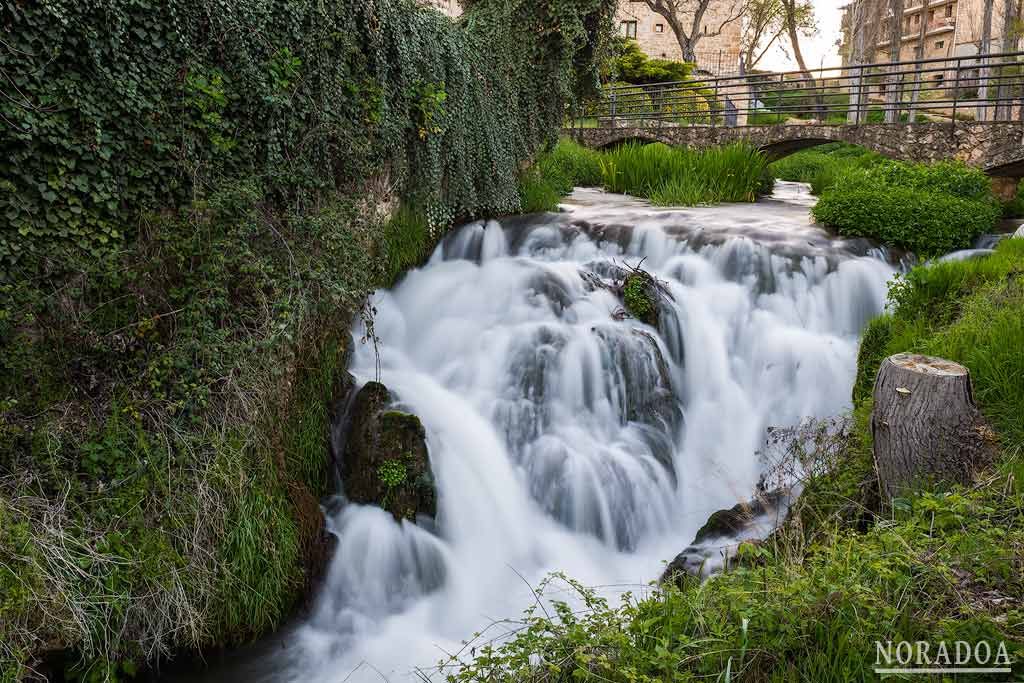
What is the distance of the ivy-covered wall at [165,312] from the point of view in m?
3.90

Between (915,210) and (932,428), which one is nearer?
(932,428)

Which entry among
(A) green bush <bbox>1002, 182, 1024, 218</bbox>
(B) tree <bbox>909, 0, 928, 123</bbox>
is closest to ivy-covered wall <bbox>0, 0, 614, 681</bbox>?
(A) green bush <bbox>1002, 182, 1024, 218</bbox>

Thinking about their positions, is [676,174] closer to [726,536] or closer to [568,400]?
[568,400]

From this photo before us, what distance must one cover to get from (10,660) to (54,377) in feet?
5.68

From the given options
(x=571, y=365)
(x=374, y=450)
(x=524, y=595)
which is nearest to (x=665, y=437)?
(x=571, y=365)

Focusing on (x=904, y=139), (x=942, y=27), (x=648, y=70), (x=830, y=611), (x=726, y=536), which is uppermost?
(x=942, y=27)

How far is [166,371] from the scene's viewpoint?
4.50 metres

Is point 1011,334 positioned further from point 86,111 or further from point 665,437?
point 86,111

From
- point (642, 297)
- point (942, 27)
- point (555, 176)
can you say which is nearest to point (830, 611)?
point (642, 297)

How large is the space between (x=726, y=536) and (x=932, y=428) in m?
1.42

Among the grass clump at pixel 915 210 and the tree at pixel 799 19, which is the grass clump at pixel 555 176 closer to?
the grass clump at pixel 915 210

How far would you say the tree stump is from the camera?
390cm

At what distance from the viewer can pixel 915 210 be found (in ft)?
28.3

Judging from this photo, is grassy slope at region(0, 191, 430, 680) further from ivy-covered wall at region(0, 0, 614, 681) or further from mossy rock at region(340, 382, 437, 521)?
mossy rock at region(340, 382, 437, 521)
